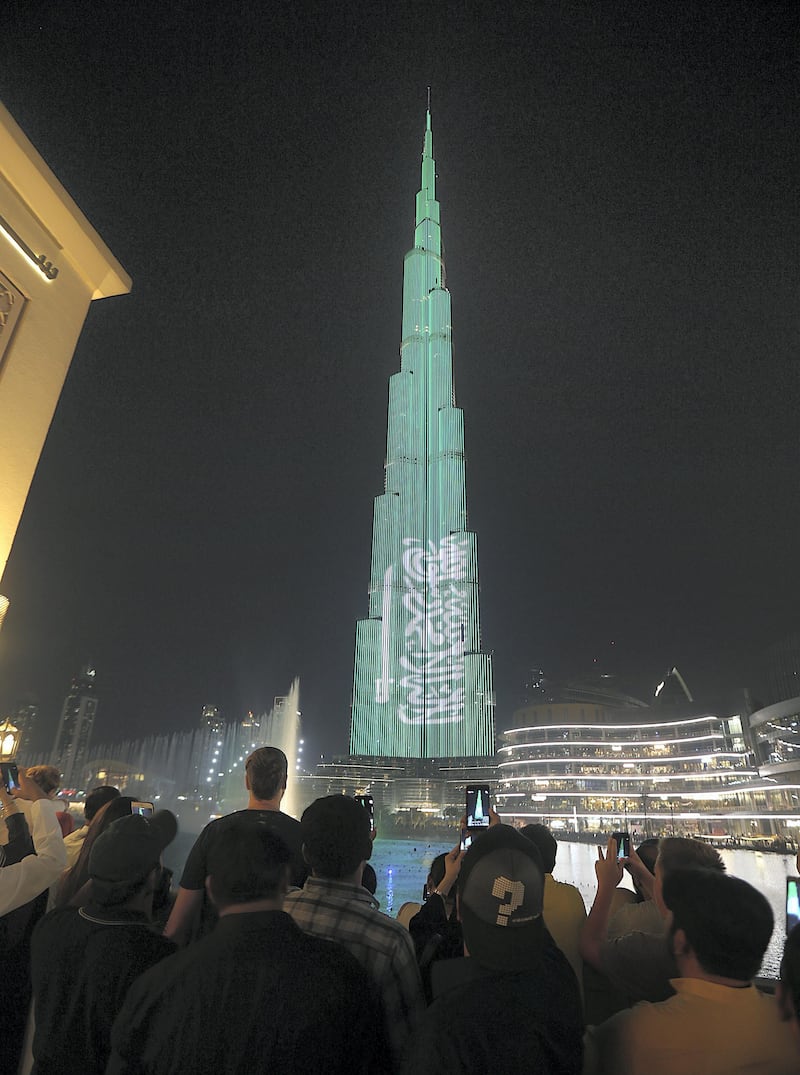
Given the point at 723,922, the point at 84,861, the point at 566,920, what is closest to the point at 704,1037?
the point at 723,922

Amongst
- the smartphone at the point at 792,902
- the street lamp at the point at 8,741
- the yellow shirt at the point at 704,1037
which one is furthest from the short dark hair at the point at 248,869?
the street lamp at the point at 8,741

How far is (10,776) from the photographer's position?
3.75 meters

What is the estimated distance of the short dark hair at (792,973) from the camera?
1.58 m

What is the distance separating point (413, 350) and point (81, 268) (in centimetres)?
6520

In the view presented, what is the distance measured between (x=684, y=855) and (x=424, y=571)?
6214 centimetres

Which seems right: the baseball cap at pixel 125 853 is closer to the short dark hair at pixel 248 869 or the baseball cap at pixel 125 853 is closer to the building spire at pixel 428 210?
the short dark hair at pixel 248 869

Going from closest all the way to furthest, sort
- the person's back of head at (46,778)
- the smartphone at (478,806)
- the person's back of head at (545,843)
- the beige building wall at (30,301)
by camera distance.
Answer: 1. the person's back of head at (545,843)
2. the person's back of head at (46,778)
3. the smartphone at (478,806)
4. the beige building wall at (30,301)

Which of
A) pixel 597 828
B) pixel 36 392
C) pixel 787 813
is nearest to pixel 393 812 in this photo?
pixel 597 828

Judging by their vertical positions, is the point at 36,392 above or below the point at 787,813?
above

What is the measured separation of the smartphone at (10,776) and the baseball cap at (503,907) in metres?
3.51

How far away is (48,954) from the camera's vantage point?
187cm

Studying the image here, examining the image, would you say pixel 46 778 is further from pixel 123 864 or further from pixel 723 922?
pixel 723 922

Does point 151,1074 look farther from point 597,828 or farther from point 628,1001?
point 597,828

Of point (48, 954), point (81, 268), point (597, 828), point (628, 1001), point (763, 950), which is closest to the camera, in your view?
point (763, 950)
